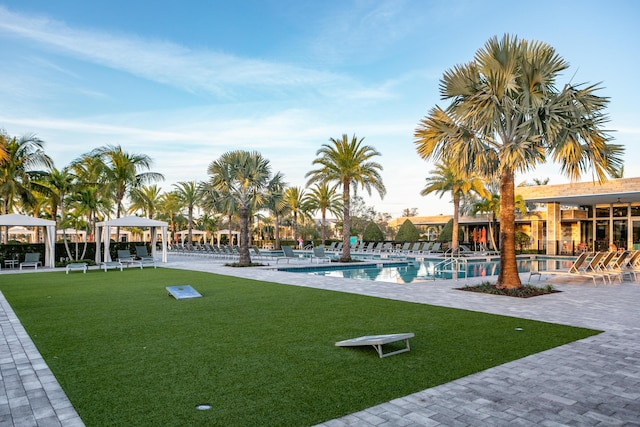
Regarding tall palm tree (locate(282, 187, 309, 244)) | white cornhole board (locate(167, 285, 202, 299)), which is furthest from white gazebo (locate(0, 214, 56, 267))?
tall palm tree (locate(282, 187, 309, 244))

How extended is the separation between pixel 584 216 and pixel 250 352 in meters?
32.9

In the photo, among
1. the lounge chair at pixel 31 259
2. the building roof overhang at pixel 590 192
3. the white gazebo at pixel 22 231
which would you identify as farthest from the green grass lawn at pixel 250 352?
the white gazebo at pixel 22 231

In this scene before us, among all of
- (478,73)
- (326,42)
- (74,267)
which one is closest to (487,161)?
(478,73)

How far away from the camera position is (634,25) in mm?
13562

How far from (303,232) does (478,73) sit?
39428mm

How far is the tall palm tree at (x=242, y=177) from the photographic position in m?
19.6

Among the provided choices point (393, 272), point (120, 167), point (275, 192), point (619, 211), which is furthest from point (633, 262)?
point (120, 167)

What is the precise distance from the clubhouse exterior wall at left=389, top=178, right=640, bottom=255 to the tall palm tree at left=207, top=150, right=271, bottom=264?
18.3 metres

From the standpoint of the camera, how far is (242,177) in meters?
19.6

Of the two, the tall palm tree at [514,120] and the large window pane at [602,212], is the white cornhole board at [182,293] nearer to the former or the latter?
the tall palm tree at [514,120]

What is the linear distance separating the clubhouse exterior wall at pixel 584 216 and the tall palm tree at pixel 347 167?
485 inches

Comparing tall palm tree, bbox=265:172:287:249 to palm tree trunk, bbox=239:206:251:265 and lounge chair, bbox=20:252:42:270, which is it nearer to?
palm tree trunk, bbox=239:206:251:265

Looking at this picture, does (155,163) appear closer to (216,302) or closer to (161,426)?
(216,302)

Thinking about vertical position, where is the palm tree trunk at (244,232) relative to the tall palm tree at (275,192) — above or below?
below
